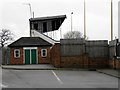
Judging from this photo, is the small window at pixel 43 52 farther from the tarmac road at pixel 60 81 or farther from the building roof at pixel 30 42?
the tarmac road at pixel 60 81

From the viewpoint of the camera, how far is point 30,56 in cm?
4978

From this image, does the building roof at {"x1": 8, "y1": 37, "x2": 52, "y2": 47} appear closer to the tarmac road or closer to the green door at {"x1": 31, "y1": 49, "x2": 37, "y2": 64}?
the green door at {"x1": 31, "y1": 49, "x2": 37, "y2": 64}

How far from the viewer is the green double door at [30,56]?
49.8m

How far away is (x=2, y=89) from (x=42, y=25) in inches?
1959

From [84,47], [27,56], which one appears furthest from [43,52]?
[84,47]

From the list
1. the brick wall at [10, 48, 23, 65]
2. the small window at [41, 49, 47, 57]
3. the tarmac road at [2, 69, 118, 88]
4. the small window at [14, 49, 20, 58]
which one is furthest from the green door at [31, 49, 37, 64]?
the tarmac road at [2, 69, 118, 88]

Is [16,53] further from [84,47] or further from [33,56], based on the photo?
[84,47]

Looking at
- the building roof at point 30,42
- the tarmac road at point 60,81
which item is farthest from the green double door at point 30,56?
the tarmac road at point 60,81

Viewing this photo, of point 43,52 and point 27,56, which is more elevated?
point 43,52

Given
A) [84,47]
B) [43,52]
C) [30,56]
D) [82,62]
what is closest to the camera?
[82,62]

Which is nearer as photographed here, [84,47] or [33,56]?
[84,47]

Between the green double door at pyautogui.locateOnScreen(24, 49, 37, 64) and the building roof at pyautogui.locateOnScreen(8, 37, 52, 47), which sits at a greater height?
the building roof at pyautogui.locateOnScreen(8, 37, 52, 47)

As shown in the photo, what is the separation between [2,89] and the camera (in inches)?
591

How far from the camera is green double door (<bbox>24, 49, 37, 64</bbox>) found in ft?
163
